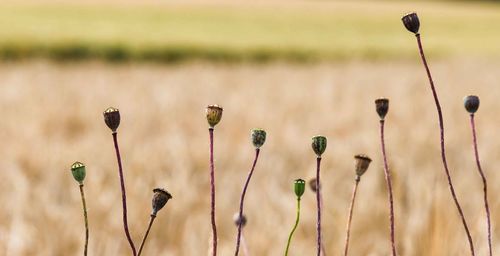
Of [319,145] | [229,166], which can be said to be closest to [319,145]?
[319,145]

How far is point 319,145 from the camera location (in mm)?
531

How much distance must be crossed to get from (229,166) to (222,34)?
35.1ft

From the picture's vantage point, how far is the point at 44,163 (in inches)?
65.3

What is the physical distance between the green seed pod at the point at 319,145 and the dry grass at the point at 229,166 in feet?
1.00

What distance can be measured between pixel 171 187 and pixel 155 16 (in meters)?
14.7

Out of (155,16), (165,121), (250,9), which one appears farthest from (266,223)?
(250,9)

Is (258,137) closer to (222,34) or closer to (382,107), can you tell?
(382,107)

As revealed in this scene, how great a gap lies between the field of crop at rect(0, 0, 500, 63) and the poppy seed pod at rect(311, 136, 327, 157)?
764 cm

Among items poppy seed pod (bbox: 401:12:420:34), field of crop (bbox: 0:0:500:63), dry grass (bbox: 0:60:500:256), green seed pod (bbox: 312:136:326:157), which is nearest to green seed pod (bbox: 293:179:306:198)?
green seed pod (bbox: 312:136:326:157)

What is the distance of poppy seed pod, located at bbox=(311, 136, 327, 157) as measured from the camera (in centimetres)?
53

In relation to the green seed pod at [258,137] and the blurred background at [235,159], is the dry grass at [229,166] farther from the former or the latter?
the green seed pod at [258,137]

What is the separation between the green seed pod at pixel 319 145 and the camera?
1.73ft

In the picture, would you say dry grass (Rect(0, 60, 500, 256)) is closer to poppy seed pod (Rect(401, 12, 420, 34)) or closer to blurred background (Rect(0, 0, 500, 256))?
blurred background (Rect(0, 0, 500, 256))

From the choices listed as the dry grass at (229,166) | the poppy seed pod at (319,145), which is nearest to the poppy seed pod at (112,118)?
the poppy seed pod at (319,145)
